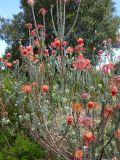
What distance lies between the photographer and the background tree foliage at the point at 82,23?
2003 centimetres

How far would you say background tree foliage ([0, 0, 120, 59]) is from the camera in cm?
2003

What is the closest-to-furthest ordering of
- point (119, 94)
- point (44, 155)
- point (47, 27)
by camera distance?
point (119, 94)
point (44, 155)
point (47, 27)

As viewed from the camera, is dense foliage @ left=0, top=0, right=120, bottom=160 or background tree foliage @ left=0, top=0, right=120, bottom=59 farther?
background tree foliage @ left=0, top=0, right=120, bottom=59

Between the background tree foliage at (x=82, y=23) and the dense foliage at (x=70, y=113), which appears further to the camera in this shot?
the background tree foliage at (x=82, y=23)

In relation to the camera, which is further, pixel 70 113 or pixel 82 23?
pixel 82 23

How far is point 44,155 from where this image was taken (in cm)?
670

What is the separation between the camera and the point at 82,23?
2005 cm

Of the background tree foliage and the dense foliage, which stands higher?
the background tree foliage

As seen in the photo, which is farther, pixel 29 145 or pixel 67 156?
pixel 29 145

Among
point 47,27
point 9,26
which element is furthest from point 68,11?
point 9,26

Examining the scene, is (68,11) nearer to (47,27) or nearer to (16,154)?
(47,27)

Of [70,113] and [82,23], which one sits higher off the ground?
[82,23]

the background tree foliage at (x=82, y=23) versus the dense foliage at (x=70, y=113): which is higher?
the background tree foliage at (x=82, y=23)

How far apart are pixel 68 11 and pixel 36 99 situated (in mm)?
15602
